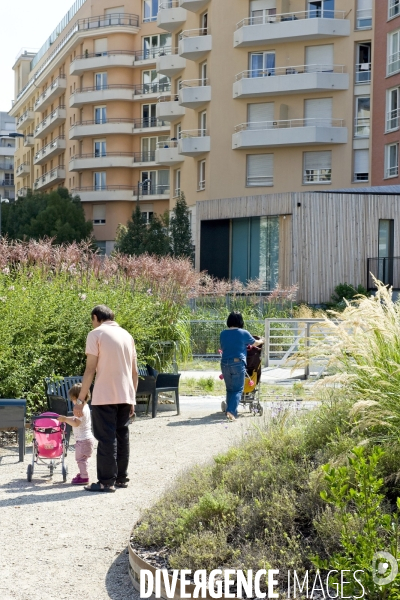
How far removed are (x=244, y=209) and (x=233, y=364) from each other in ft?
90.4

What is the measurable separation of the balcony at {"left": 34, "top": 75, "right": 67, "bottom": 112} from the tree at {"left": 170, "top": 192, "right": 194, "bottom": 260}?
1261 inches

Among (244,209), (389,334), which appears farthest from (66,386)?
(244,209)

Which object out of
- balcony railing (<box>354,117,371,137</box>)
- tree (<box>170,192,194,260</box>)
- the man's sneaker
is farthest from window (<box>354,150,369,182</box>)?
the man's sneaker

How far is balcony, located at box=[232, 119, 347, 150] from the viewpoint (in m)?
47.7

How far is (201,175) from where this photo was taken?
5225cm

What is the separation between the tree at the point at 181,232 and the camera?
50312mm

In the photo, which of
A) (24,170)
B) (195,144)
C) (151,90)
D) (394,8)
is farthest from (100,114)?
(394,8)

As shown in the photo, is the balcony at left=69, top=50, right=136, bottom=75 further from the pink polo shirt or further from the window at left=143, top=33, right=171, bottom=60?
the pink polo shirt

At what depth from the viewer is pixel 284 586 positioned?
17.4 feet

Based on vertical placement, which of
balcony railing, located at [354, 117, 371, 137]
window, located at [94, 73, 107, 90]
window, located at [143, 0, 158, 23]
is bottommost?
balcony railing, located at [354, 117, 371, 137]

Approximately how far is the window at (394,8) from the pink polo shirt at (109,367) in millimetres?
40741

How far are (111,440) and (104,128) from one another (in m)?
63.5

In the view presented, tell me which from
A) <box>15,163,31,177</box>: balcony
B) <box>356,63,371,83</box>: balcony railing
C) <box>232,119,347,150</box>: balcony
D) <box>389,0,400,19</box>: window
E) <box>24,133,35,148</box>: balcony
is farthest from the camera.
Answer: <box>15,163,31,177</box>: balcony

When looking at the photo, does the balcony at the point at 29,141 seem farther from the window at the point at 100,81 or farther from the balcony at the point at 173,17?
the balcony at the point at 173,17
